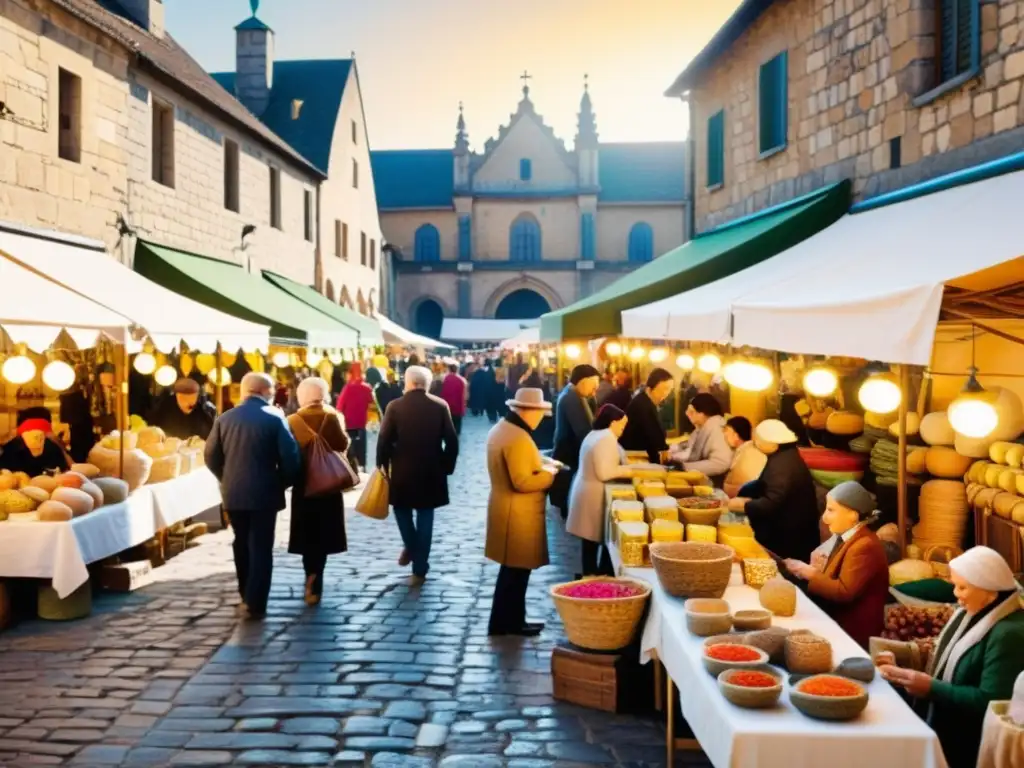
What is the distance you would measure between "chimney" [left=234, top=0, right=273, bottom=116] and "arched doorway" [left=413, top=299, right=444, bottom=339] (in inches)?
793

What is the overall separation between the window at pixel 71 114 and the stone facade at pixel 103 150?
6 cm

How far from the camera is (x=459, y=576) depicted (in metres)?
9.36

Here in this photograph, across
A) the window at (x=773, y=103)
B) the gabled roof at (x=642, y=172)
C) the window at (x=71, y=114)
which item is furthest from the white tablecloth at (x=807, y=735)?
the gabled roof at (x=642, y=172)

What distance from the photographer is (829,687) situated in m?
3.79

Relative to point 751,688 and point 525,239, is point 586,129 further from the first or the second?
point 751,688

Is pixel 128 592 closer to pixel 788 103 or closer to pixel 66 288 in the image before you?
pixel 66 288

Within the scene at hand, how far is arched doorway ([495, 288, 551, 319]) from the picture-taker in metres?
50.1

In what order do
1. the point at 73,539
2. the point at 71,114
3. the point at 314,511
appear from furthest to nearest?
1. the point at 71,114
2. the point at 314,511
3. the point at 73,539

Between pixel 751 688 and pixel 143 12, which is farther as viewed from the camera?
pixel 143 12

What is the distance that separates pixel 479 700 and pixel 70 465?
4741 millimetres

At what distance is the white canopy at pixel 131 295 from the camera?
9.39 m

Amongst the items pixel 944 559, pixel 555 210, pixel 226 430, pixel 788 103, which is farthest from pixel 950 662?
pixel 555 210

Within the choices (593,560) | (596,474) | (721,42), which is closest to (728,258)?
(596,474)

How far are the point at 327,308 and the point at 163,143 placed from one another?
611cm
